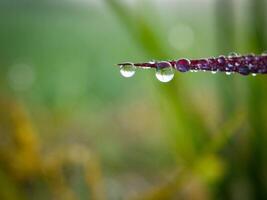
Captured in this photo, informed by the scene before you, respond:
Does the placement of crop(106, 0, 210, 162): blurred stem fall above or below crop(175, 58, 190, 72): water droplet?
above

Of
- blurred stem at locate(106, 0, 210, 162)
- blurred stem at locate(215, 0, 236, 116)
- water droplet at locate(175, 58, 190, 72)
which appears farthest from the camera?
blurred stem at locate(215, 0, 236, 116)

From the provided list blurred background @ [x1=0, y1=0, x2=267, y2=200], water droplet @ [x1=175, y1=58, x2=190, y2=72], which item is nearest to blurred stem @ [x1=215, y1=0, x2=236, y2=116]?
blurred background @ [x1=0, y1=0, x2=267, y2=200]

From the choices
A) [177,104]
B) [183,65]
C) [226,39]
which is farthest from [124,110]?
[183,65]

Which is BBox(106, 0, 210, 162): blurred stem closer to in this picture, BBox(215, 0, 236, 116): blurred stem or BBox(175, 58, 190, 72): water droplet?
BBox(215, 0, 236, 116): blurred stem

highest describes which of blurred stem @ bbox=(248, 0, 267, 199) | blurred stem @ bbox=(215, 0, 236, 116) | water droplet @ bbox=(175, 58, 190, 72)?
blurred stem @ bbox=(215, 0, 236, 116)

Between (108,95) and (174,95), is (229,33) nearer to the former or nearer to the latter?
(174,95)

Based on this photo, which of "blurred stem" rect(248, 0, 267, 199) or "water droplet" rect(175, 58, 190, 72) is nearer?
"water droplet" rect(175, 58, 190, 72)

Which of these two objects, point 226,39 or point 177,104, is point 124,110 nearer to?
point 226,39

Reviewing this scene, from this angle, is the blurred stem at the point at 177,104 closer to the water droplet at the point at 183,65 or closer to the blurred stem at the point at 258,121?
the blurred stem at the point at 258,121

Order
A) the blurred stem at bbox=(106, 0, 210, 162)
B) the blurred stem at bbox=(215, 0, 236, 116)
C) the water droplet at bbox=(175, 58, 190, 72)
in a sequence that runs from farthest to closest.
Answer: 1. the blurred stem at bbox=(215, 0, 236, 116)
2. the blurred stem at bbox=(106, 0, 210, 162)
3. the water droplet at bbox=(175, 58, 190, 72)
